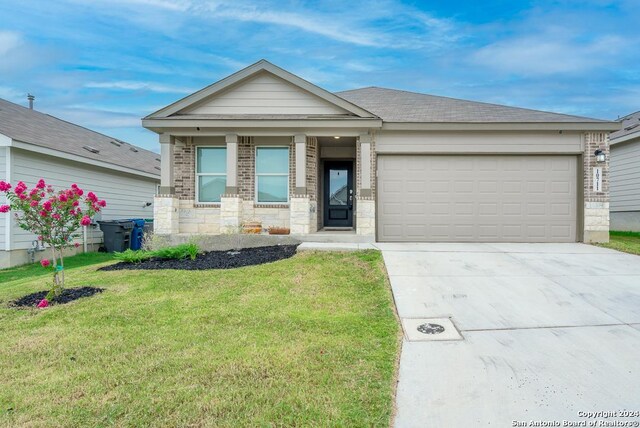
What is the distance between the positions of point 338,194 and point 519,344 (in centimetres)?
947

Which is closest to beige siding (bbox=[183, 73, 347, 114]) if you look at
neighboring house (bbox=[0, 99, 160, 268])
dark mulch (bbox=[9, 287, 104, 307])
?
neighboring house (bbox=[0, 99, 160, 268])

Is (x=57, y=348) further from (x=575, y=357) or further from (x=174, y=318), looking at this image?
(x=575, y=357)

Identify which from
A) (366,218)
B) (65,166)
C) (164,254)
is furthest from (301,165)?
(65,166)

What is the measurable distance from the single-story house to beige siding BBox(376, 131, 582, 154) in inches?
239

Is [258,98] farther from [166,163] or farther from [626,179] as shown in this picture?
[626,179]

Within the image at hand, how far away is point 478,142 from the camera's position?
32.1ft

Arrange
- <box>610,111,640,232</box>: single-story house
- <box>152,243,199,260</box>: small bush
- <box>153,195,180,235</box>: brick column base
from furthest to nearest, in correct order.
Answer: <box>610,111,640,232</box>: single-story house
<box>153,195,180,235</box>: brick column base
<box>152,243,199,260</box>: small bush

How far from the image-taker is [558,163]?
32.3 feet

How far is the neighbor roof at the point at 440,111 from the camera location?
9.80 m

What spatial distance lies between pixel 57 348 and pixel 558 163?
11309 millimetres

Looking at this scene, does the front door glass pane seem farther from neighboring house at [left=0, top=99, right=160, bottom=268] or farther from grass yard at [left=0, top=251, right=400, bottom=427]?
neighboring house at [left=0, top=99, right=160, bottom=268]

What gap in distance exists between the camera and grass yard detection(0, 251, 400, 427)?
2543 mm

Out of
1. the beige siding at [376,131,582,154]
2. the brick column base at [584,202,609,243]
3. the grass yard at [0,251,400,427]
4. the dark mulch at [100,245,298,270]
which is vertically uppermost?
the beige siding at [376,131,582,154]

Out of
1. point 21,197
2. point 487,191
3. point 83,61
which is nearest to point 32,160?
point 21,197
